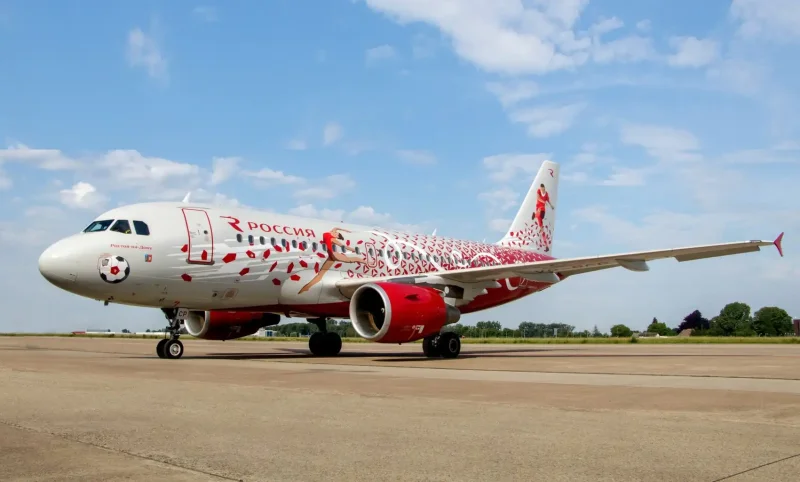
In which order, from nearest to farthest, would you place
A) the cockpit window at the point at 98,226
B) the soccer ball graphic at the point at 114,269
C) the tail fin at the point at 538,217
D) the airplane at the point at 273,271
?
1. the soccer ball graphic at the point at 114,269
2. the airplane at the point at 273,271
3. the cockpit window at the point at 98,226
4. the tail fin at the point at 538,217

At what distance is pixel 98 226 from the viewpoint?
17719 mm

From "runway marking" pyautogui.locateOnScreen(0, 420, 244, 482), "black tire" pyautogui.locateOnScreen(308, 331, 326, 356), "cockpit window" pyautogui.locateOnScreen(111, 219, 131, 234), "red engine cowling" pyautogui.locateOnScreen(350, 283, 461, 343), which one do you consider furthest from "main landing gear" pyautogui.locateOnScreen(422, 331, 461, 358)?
"runway marking" pyautogui.locateOnScreen(0, 420, 244, 482)

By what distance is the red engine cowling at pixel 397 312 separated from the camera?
60.5 ft

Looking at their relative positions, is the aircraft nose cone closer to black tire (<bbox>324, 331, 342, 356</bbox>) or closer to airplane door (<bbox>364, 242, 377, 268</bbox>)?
black tire (<bbox>324, 331, 342, 356</bbox>)

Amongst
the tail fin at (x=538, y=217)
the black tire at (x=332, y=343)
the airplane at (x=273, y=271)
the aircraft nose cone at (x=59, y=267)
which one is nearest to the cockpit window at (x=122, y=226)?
the airplane at (x=273, y=271)

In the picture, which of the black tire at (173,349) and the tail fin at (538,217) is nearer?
the black tire at (173,349)

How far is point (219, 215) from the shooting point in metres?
19.4

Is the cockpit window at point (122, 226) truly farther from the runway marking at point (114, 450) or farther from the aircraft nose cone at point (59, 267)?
the runway marking at point (114, 450)

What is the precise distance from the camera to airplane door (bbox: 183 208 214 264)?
724 inches

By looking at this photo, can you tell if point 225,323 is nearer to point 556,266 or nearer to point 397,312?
point 397,312

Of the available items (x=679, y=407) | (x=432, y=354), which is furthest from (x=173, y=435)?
(x=432, y=354)

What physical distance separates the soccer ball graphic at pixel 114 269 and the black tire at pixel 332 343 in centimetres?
741

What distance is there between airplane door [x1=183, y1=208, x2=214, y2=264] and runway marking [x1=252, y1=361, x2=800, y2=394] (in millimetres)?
5112

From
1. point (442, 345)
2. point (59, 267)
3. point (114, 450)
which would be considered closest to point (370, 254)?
point (442, 345)
